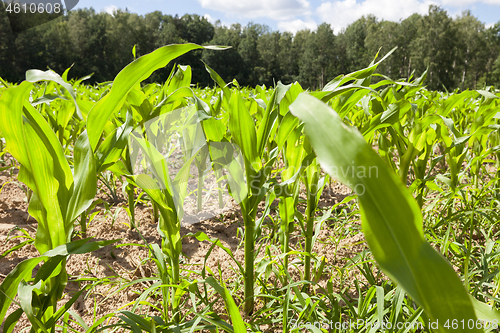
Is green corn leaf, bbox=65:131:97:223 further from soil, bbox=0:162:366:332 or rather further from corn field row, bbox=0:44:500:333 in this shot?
soil, bbox=0:162:366:332

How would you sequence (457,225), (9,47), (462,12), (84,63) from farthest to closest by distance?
(462,12)
(84,63)
(9,47)
(457,225)

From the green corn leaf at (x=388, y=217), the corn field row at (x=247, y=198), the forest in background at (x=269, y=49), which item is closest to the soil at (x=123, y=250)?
the corn field row at (x=247, y=198)

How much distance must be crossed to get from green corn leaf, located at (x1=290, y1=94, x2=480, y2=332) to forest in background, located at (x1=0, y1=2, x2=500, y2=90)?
24316 millimetres

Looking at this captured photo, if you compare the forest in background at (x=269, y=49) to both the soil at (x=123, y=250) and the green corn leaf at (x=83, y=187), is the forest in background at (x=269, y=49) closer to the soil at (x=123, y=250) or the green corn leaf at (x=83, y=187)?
the soil at (x=123, y=250)

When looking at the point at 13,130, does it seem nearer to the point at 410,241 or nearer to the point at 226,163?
the point at 226,163

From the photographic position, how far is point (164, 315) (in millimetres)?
888

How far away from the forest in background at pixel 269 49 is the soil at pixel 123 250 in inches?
919

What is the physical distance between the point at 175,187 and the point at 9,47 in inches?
1318

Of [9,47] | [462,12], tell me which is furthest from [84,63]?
[462,12]

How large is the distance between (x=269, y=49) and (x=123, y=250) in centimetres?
4424

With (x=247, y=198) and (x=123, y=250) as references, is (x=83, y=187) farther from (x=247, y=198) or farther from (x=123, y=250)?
(x=123, y=250)

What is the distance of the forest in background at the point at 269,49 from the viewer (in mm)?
27891

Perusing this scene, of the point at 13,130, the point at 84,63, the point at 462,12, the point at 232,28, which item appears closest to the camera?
the point at 13,130

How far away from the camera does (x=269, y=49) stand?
42094mm
